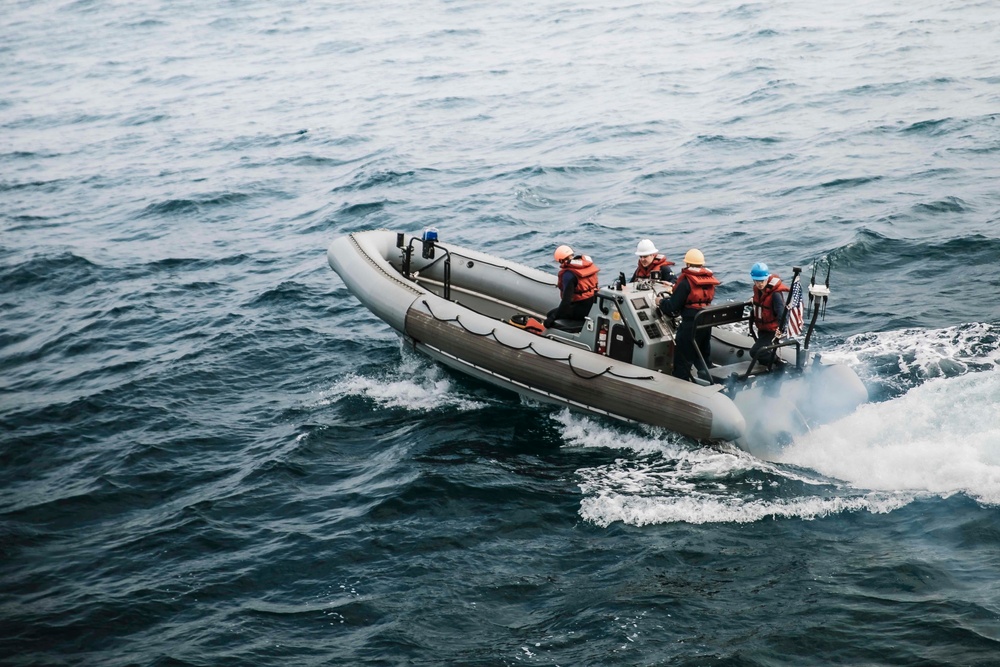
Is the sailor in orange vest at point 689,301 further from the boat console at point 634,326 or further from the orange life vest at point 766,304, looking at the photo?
the orange life vest at point 766,304

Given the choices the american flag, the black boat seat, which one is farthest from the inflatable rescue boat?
the american flag

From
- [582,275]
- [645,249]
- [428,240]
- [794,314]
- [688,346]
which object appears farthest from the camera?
[428,240]

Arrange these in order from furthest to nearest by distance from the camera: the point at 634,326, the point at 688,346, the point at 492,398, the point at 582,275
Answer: the point at 492,398
the point at 582,275
the point at 634,326
the point at 688,346

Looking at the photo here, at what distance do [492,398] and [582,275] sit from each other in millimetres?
1740

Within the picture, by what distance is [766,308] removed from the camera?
966cm

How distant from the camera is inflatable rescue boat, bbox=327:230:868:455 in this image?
31.0 feet

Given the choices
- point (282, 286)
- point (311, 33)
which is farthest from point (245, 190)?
point (311, 33)

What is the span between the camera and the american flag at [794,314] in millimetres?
9310

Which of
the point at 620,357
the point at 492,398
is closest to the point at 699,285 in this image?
the point at 620,357

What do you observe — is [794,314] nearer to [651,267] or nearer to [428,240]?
[651,267]

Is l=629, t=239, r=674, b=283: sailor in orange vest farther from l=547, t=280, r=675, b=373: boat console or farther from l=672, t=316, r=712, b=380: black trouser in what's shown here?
l=672, t=316, r=712, b=380: black trouser

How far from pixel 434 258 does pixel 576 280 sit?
294cm

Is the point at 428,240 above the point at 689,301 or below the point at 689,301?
above

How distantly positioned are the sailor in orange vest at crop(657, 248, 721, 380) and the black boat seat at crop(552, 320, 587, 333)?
1.40 meters
